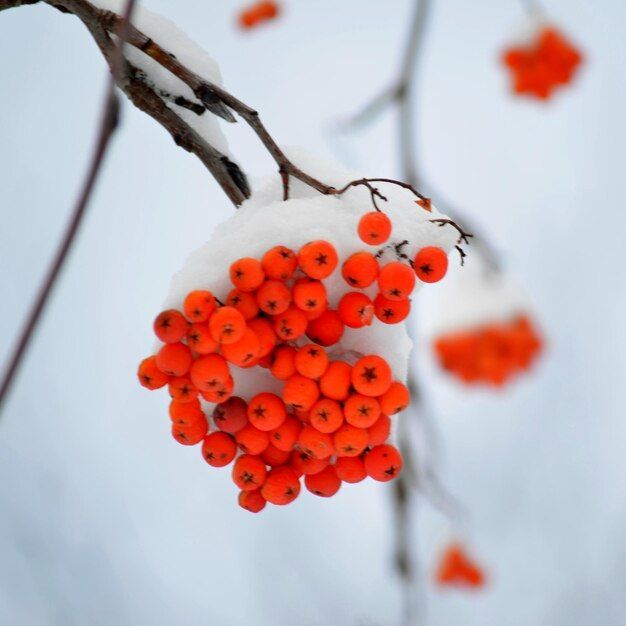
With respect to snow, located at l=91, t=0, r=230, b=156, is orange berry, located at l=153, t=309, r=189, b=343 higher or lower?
lower

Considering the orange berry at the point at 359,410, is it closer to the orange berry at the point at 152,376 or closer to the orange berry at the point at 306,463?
the orange berry at the point at 306,463

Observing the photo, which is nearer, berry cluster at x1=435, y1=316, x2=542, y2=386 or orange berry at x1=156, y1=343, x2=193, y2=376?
orange berry at x1=156, y1=343, x2=193, y2=376

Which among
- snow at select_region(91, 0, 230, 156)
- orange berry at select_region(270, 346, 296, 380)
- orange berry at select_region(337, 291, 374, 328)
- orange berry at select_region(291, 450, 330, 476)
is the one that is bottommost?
orange berry at select_region(291, 450, 330, 476)

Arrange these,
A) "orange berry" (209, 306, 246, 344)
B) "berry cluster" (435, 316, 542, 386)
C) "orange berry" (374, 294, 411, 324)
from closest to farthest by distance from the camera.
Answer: "orange berry" (209, 306, 246, 344) → "orange berry" (374, 294, 411, 324) → "berry cluster" (435, 316, 542, 386)

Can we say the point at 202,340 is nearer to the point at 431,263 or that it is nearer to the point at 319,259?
the point at 319,259

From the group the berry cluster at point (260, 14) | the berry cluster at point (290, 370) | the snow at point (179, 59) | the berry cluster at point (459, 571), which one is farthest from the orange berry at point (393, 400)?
the berry cluster at point (260, 14)

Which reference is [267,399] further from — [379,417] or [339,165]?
[339,165]

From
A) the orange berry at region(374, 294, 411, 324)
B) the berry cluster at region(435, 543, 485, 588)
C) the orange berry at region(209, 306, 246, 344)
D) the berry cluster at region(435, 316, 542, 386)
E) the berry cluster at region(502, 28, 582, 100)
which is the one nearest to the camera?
the orange berry at region(209, 306, 246, 344)

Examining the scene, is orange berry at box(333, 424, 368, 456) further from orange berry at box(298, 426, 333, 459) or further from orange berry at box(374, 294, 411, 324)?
orange berry at box(374, 294, 411, 324)

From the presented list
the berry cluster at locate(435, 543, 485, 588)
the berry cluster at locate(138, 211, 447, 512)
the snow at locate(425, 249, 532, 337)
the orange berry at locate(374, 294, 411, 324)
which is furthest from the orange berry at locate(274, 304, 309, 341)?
the berry cluster at locate(435, 543, 485, 588)
